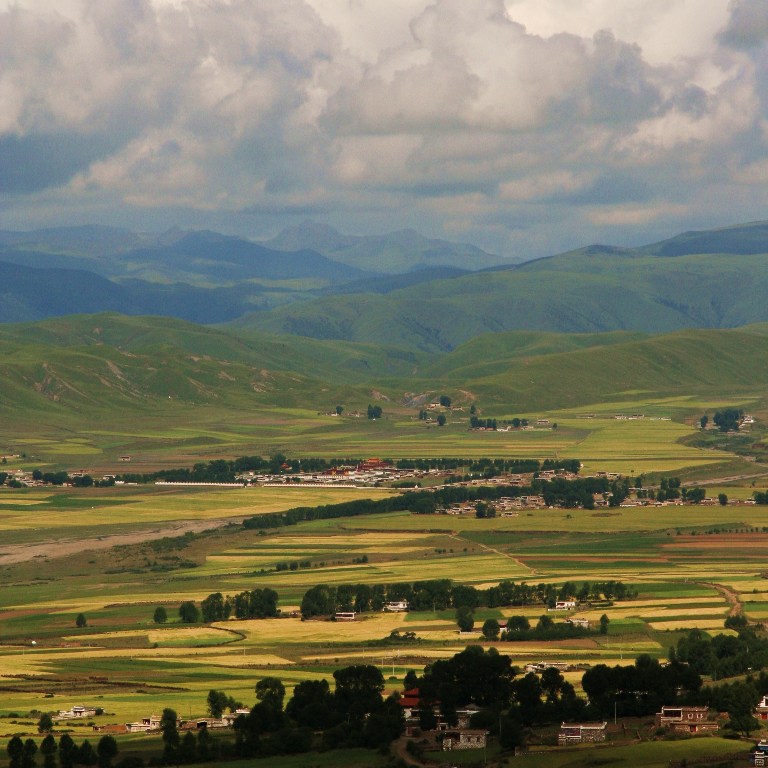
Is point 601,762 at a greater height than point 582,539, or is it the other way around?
point 582,539

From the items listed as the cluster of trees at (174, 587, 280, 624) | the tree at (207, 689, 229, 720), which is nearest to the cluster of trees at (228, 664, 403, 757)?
the tree at (207, 689, 229, 720)

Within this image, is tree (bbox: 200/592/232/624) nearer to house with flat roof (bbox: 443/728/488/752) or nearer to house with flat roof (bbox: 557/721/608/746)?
house with flat roof (bbox: 443/728/488/752)

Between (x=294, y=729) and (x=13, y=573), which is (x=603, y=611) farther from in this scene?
(x=13, y=573)

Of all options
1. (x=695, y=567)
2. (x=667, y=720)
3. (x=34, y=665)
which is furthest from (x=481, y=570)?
(x=667, y=720)

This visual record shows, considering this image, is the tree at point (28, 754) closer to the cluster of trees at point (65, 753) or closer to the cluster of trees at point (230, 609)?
the cluster of trees at point (65, 753)

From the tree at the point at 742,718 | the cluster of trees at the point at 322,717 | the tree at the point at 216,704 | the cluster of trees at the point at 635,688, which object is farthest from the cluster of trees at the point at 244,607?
the tree at the point at 742,718

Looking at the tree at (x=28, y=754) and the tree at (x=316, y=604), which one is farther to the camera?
the tree at (x=316, y=604)
